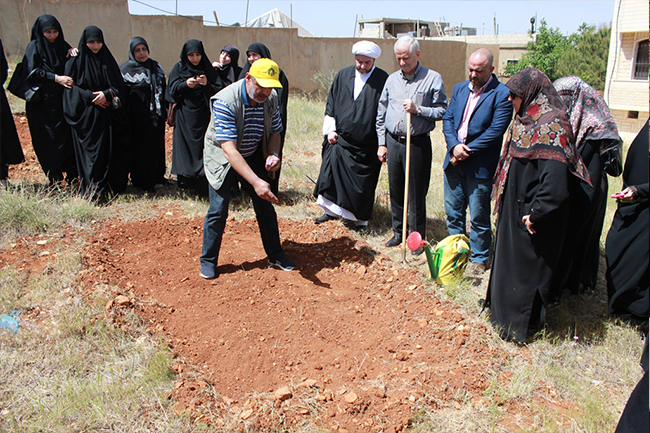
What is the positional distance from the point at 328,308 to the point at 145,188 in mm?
3265

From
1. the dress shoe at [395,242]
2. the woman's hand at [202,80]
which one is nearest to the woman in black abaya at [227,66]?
the woman's hand at [202,80]

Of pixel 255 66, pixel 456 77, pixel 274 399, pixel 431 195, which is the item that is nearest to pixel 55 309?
pixel 274 399

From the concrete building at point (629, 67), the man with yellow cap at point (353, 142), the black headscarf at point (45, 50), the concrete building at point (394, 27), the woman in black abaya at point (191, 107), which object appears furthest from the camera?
the concrete building at point (394, 27)

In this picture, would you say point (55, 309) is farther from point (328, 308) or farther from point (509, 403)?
point (509, 403)

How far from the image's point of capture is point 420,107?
4180 mm

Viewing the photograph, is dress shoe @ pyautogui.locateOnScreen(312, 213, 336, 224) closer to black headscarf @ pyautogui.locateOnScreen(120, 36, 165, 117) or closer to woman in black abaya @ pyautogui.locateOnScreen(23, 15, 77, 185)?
black headscarf @ pyautogui.locateOnScreen(120, 36, 165, 117)

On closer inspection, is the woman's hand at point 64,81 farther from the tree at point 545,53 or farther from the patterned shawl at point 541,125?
the tree at point 545,53

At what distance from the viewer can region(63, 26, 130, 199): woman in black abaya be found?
516cm

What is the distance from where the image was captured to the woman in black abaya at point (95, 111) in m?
5.16

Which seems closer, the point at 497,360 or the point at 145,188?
the point at 497,360

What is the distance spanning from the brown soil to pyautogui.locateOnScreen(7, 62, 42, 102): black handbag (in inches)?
64.2

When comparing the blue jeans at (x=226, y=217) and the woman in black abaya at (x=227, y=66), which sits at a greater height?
the woman in black abaya at (x=227, y=66)

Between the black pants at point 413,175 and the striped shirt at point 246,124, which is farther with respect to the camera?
the black pants at point 413,175

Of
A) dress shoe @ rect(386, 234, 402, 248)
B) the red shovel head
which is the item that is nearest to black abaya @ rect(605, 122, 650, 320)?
the red shovel head
